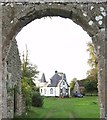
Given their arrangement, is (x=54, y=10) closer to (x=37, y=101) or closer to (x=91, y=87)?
(x=37, y=101)

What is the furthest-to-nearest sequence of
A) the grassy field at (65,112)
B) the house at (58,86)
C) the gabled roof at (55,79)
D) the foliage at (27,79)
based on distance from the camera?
the gabled roof at (55,79) → the house at (58,86) → the foliage at (27,79) → the grassy field at (65,112)

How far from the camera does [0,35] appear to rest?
797 cm

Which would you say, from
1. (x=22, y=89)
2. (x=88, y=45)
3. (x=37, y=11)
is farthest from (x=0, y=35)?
(x=88, y=45)

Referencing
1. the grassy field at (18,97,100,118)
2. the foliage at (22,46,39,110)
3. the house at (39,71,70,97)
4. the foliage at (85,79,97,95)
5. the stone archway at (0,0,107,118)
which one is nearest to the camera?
the stone archway at (0,0,107,118)

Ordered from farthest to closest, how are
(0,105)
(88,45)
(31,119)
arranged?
(88,45)
(31,119)
(0,105)

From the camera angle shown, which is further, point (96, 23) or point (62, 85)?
point (62, 85)

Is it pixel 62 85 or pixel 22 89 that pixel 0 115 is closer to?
pixel 22 89

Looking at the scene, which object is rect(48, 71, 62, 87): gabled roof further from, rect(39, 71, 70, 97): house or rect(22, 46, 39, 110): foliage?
rect(22, 46, 39, 110): foliage

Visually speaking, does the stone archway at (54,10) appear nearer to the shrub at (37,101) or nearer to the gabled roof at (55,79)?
the shrub at (37,101)

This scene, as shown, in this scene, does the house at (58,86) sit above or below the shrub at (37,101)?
above

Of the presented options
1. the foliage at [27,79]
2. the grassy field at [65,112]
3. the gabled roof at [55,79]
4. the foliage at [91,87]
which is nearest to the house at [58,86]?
the gabled roof at [55,79]

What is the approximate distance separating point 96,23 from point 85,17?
0.29m

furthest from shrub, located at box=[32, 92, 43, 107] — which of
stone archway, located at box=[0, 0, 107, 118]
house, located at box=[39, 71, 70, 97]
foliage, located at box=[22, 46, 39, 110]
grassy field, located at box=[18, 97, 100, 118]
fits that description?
house, located at box=[39, 71, 70, 97]

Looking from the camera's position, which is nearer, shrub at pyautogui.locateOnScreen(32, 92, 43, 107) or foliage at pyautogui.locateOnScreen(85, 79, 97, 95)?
shrub at pyautogui.locateOnScreen(32, 92, 43, 107)
